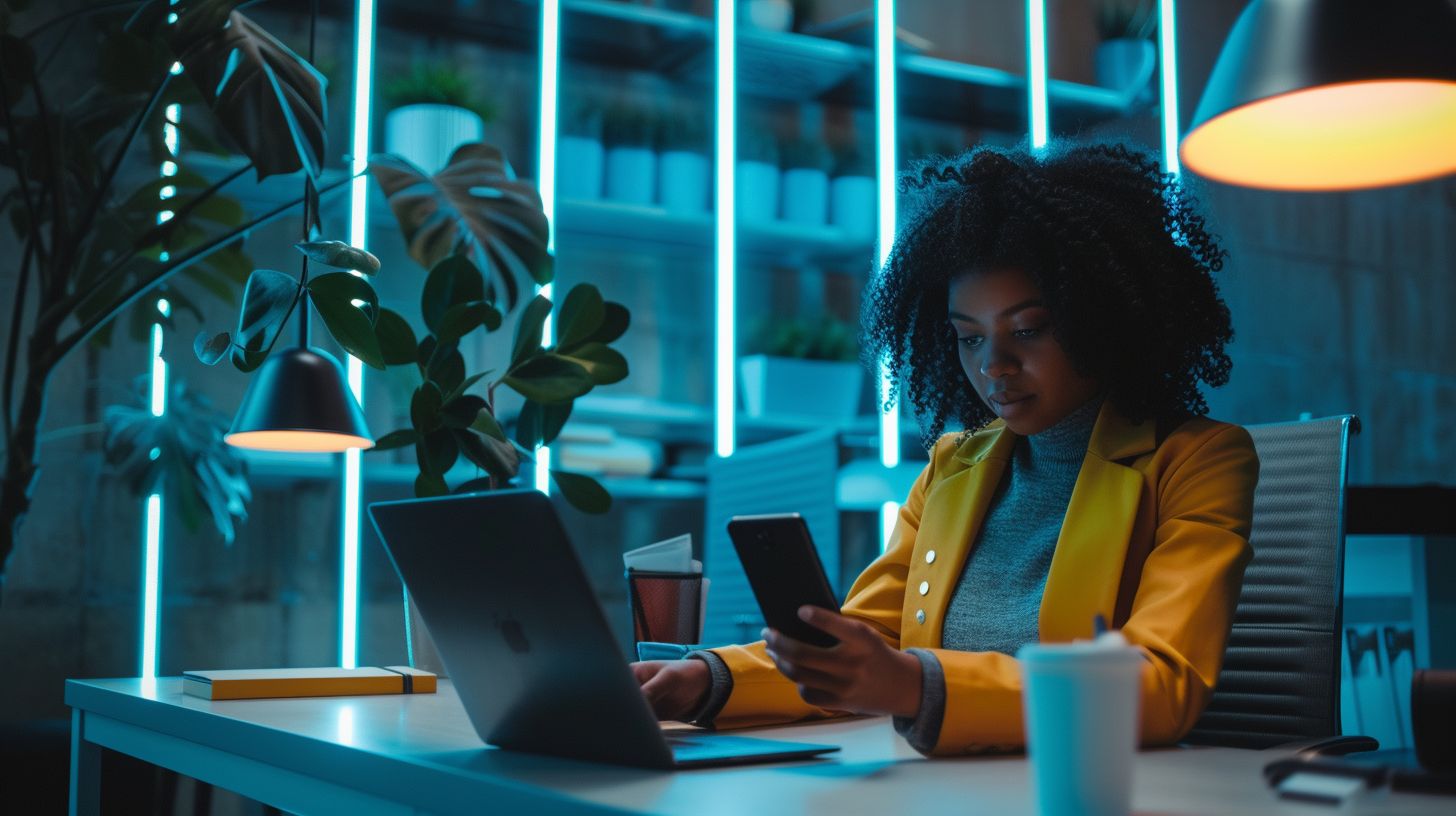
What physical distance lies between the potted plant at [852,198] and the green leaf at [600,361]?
5.69 feet

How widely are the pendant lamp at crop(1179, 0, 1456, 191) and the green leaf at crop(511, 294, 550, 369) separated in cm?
99

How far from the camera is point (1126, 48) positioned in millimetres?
4133

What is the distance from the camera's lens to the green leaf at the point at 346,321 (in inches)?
71.9

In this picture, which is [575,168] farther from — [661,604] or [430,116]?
[661,604]

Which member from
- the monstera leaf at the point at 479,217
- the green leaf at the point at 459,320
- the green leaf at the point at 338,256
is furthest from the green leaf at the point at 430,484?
the monstera leaf at the point at 479,217

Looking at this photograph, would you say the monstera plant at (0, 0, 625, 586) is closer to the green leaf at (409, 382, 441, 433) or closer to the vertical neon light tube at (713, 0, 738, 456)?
the green leaf at (409, 382, 441, 433)

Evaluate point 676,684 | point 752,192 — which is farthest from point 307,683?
point 752,192

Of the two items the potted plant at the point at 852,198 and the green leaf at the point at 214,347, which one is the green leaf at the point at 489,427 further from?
the potted plant at the point at 852,198

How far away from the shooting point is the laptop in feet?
2.79

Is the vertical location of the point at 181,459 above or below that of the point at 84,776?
above

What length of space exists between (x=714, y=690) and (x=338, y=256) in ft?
3.02

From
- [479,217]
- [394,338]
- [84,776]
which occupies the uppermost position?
[479,217]

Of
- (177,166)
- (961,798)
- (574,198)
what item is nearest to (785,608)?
(961,798)

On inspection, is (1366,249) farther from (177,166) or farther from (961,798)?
(961,798)
